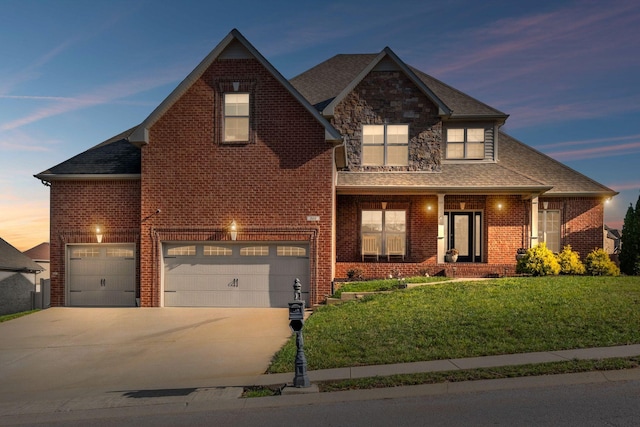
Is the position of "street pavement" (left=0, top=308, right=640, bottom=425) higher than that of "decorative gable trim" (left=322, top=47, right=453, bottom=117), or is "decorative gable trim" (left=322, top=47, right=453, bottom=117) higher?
"decorative gable trim" (left=322, top=47, right=453, bottom=117)

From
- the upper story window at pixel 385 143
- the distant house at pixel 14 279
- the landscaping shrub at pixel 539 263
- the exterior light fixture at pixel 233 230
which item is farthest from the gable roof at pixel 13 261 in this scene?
the landscaping shrub at pixel 539 263

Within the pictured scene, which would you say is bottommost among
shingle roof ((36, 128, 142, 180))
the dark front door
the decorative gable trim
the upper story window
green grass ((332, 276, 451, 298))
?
green grass ((332, 276, 451, 298))

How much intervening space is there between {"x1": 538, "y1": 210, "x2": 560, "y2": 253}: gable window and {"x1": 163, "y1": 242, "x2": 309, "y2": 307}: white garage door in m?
12.0

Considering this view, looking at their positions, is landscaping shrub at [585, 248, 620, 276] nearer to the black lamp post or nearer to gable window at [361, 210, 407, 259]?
gable window at [361, 210, 407, 259]

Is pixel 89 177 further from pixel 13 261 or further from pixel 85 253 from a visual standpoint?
pixel 13 261

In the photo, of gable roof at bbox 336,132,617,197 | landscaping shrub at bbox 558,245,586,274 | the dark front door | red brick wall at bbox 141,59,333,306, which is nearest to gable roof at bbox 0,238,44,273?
red brick wall at bbox 141,59,333,306

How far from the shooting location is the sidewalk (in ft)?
23.6

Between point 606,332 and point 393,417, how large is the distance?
627 centimetres

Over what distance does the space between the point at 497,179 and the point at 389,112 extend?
5.50 meters

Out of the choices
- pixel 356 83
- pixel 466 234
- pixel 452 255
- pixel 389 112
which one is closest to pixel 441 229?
pixel 452 255

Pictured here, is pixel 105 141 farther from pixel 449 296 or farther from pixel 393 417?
pixel 393 417

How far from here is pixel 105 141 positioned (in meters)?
20.5

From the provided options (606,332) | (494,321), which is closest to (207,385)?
(494,321)

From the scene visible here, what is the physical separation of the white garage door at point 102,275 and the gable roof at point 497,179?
873 centimetres
